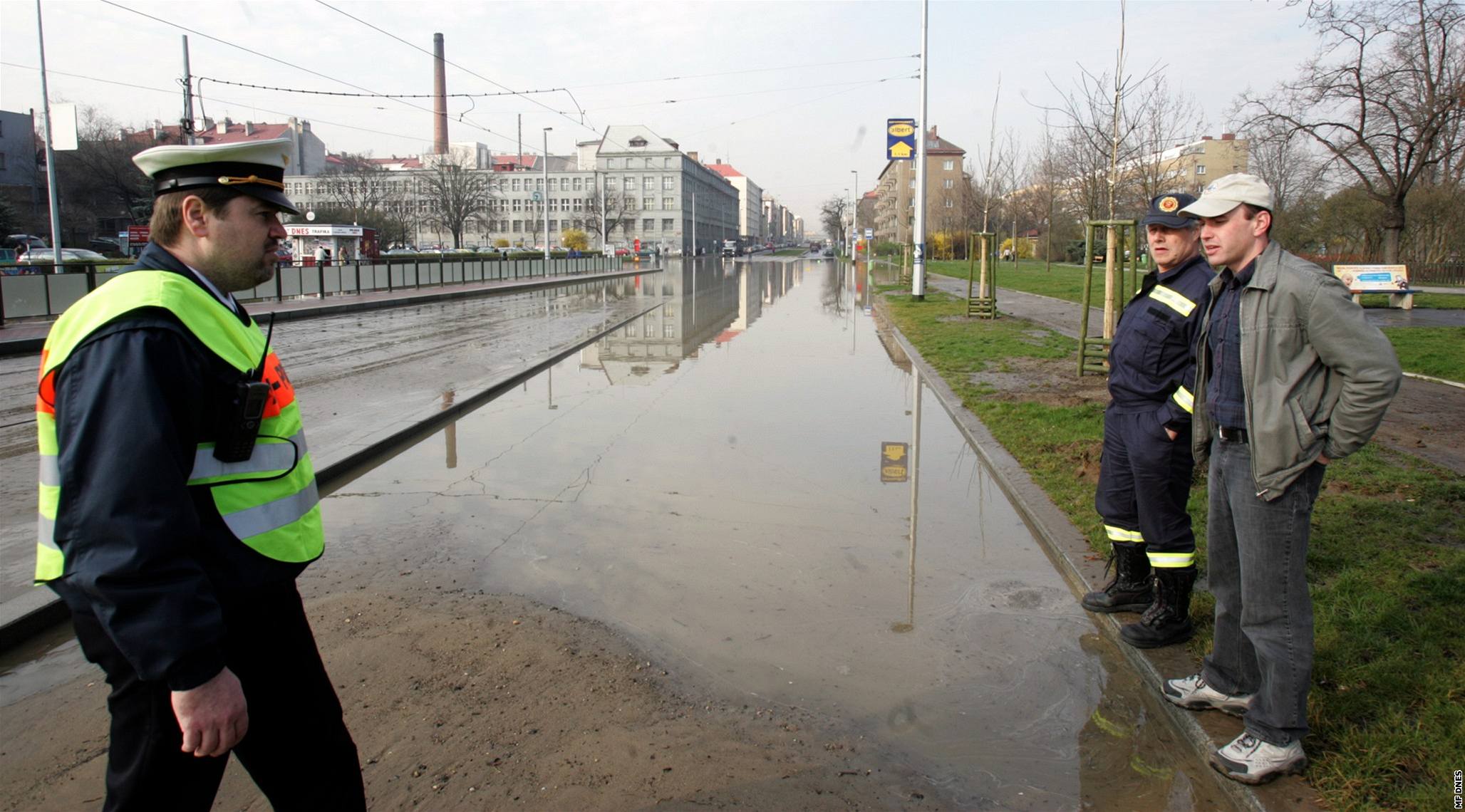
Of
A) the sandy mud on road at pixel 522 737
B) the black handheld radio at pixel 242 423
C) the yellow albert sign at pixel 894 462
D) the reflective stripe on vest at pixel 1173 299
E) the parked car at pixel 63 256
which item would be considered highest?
the parked car at pixel 63 256

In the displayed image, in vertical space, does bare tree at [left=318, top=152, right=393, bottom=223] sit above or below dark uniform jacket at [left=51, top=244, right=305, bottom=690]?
above

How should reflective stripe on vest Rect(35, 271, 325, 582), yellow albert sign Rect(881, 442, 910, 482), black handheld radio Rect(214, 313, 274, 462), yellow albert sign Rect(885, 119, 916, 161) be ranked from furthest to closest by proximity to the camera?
yellow albert sign Rect(885, 119, 916, 161), yellow albert sign Rect(881, 442, 910, 482), black handheld radio Rect(214, 313, 274, 462), reflective stripe on vest Rect(35, 271, 325, 582)

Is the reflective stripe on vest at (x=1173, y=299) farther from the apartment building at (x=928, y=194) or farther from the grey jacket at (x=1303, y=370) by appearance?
the apartment building at (x=928, y=194)

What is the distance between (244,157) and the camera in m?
2.13

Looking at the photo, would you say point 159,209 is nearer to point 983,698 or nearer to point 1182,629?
point 983,698

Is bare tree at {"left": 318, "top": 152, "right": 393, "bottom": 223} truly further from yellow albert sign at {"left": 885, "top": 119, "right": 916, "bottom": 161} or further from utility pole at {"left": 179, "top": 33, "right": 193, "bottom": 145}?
yellow albert sign at {"left": 885, "top": 119, "right": 916, "bottom": 161}

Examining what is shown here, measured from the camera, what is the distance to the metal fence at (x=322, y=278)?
18859 mm

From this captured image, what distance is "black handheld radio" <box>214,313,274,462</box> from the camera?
1976 mm

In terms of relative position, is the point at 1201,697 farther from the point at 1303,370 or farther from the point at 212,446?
the point at 212,446

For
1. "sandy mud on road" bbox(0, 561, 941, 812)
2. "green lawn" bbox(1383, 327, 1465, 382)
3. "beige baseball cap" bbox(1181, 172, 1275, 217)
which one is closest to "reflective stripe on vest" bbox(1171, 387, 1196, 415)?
"beige baseball cap" bbox(1181, 172, 1275, 217)

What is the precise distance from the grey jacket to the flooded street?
49.6 inches

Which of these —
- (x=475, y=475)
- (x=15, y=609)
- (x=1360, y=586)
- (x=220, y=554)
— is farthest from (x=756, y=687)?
(x=475, y=475)

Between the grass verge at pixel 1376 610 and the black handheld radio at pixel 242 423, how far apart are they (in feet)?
10.9

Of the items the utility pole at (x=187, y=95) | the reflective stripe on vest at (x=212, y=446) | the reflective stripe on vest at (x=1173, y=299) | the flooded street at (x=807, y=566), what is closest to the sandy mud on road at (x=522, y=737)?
the flooded street at (x=807, y=566)
